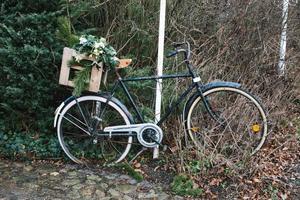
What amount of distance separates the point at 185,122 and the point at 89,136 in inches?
43.4

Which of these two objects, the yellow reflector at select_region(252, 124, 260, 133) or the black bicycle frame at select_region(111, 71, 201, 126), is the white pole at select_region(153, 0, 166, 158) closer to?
the black bicycle frame at select_region(111, 71, 201, 126)

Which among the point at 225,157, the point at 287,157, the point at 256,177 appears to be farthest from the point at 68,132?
the point at 287,157

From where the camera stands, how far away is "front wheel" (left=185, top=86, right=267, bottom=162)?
179 inches

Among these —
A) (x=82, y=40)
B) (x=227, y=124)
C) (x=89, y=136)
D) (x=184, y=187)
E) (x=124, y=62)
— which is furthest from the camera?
(x=89, y=136)

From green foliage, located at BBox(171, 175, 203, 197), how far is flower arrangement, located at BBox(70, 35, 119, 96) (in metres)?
1.37

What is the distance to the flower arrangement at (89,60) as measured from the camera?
4.32 metres

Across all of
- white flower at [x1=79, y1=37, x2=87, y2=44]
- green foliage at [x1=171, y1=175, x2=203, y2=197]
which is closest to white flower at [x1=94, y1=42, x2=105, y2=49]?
white flower at [x1=79, y1=37, x2=87, y2=44]

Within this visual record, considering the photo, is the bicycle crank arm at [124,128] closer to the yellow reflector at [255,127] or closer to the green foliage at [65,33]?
the green foliage at [65,33]

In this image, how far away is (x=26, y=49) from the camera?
461cm

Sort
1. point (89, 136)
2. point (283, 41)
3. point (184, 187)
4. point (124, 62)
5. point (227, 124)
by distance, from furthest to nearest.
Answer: point (283, 41), point (89, 136), point (227, 124), point (124, 62), point (184, 187)

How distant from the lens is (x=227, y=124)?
15.1ft

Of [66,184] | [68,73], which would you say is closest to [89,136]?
[66,184]

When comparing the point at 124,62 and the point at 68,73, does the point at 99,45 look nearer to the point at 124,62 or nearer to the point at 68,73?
the point at 124,62

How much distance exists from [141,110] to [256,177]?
4.81ft
